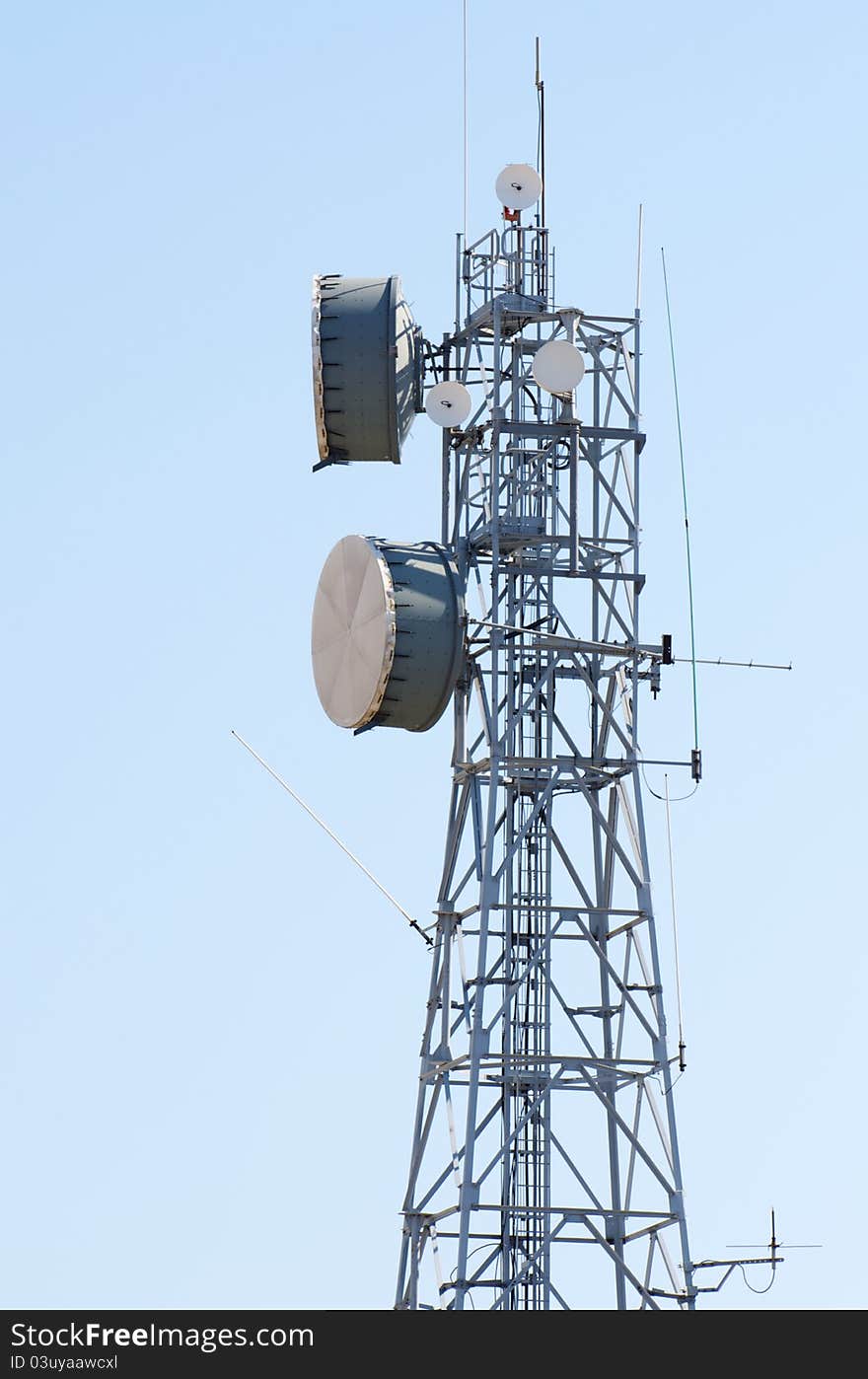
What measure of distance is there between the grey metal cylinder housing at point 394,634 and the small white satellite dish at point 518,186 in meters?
7.11

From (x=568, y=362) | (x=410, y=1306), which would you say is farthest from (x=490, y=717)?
(x=410, y=1306)

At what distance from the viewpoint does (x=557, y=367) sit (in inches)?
2640

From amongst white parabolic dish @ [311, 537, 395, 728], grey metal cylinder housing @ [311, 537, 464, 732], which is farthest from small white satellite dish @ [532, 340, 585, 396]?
white parabolic dish @ [311, 537, 395, 728]

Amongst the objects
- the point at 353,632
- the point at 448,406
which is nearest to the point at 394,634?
the point at 353,632

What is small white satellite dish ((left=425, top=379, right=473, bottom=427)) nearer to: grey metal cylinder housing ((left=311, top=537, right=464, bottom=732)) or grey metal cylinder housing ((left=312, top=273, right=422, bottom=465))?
grey metal cylinder housing ((left=312, top=273, right=422, bottom=465))

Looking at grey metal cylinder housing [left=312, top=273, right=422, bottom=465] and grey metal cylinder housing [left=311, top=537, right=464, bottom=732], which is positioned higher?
grey metal cylinder housing [left=312, top=273, right=422, bottom=465]

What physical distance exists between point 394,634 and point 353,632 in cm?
153

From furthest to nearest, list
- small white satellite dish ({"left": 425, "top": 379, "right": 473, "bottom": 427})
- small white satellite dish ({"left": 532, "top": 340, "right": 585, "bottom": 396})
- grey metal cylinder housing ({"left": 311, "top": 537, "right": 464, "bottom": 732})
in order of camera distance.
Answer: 1. small white satellite dish ({"left": 425, "top": 379, "right": 473, "bottom": 427})
2. small white satellite dish ({"left": 532, "top": 340, "right": 585, "bottom": 396})
3. grey metal cylinder housing ({"left": 311, "top": 537, "right": 464, "bottom": 732})

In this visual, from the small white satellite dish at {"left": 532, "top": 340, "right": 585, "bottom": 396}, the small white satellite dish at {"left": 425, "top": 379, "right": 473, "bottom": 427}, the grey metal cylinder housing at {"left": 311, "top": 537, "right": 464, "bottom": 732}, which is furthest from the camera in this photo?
the small white satellite dish at {"left": 425, "top": 379, "right": 473, "bottom": 427}

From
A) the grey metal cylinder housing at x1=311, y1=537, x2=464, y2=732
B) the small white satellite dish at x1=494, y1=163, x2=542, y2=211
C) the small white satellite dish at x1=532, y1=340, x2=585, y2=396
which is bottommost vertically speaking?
the grey metal cylinder housing at x1=311, y1=537, x2=464, y2=732

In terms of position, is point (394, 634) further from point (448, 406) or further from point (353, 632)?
point (448, 406)

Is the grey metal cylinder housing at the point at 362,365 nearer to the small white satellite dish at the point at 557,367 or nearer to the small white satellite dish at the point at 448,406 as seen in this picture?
the small white satellite dish at the point at 448,406

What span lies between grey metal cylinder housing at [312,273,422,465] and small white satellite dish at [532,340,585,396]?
321cm

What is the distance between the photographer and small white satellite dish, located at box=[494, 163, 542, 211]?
230 ft
